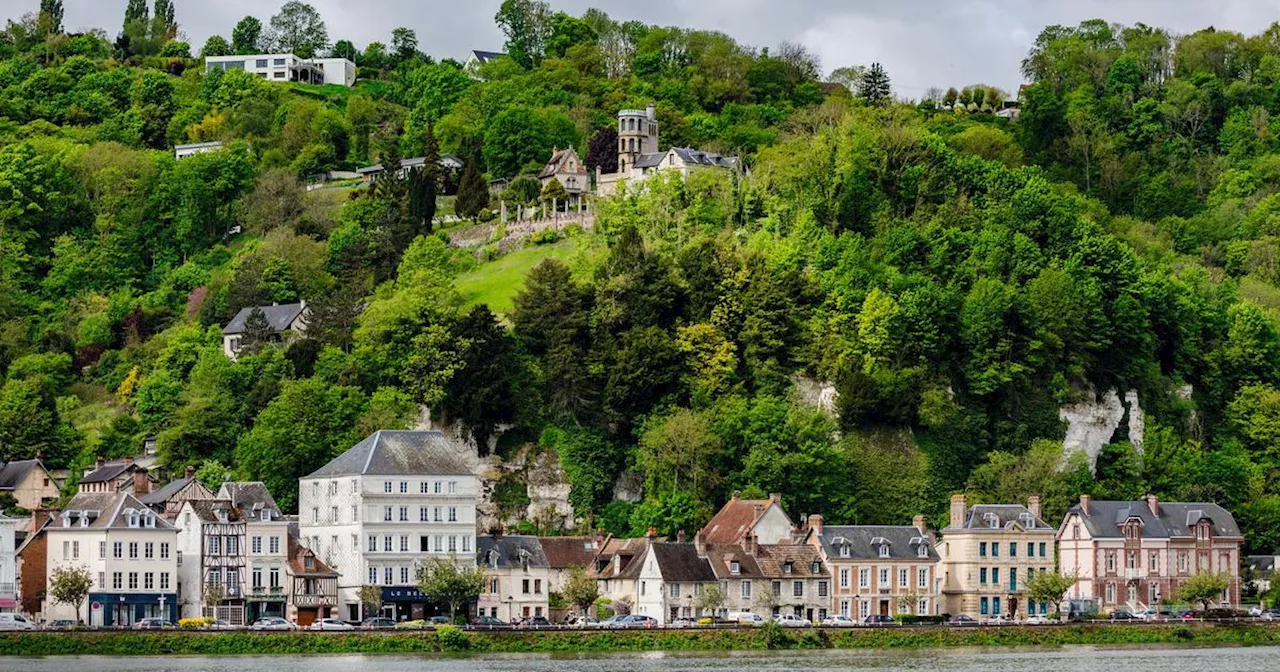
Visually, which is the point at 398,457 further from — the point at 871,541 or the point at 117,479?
the point at 871,541

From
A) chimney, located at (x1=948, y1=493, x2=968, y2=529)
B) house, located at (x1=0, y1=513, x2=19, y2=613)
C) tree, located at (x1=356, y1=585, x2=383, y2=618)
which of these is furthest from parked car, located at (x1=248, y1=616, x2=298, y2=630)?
chimney, located at (x1=948, y1=493, x2=968, y2=529)

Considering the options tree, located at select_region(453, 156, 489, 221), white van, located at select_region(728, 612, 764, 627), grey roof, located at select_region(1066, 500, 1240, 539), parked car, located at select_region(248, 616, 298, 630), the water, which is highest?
tree, located at select_region(453, 156, 489, 221)

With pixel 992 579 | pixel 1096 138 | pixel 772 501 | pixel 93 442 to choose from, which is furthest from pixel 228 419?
pixel 1096 138

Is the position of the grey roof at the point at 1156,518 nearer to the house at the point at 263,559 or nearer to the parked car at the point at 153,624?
the house at the point at 263,559

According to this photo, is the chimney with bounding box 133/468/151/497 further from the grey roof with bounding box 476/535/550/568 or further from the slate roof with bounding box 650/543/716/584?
the slate roof with bounding box 650/543/716/584

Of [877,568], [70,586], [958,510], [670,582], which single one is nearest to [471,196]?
[958,510]

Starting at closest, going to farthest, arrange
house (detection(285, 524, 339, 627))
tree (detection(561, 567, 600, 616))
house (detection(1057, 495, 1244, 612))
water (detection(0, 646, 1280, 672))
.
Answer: water (detection(0, 646, 1280, 672)) < tree (detection(561, 567, 600, 616)) < house (detection(285, 524, 339, 627)) < house (detection(1057, 495, 1244, 612))

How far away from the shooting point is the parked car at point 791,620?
93688mm

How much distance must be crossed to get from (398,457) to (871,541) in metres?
20.6

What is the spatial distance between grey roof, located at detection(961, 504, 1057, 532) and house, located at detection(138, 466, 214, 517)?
32.9 meters

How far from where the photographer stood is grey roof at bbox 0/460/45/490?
111m

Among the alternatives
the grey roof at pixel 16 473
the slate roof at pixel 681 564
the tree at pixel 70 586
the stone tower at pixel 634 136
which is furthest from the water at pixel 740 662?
the stone tower at pixel 634 136

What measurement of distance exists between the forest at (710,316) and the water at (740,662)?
1596 centimetres

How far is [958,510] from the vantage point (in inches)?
4067
